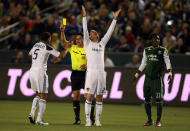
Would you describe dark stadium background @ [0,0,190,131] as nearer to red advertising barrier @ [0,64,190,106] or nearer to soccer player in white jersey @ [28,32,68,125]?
red advertising barrier @ [0,64,190,106]

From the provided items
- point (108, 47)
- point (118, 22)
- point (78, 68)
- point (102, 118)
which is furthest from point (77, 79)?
point (118, 22)

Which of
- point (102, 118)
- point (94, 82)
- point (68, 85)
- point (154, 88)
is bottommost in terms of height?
point (102, 118)

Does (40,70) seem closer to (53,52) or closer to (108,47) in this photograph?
(53,52)

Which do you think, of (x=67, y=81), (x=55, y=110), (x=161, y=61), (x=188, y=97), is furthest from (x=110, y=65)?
(x=161, y=61)

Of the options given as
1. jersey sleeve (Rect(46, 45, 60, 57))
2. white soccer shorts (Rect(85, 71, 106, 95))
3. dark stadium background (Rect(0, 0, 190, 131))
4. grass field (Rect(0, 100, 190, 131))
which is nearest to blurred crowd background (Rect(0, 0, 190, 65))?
dark stadium background (Rect(0, 0, 190, 131))

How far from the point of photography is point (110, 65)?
23.1 m

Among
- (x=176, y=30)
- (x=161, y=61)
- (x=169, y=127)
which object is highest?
(x=176, y=30)

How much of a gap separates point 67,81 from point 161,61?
7.82m

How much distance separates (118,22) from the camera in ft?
83.8

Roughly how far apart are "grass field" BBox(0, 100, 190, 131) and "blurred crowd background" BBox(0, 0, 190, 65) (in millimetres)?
Result: 3754

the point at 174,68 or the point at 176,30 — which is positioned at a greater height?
the point at 176,30

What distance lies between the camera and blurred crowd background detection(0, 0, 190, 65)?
79.2 feet

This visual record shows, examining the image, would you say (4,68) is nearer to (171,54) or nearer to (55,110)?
(55,110)

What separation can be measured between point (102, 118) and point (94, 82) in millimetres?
2868
